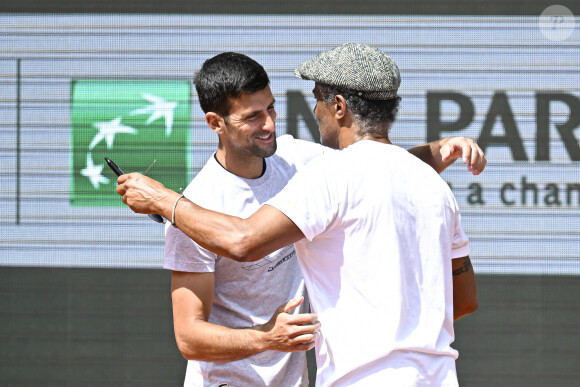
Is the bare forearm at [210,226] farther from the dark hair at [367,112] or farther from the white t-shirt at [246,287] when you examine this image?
the dark hair at [367,112]

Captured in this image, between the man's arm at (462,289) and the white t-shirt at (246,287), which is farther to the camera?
the white t-shirt at (246,287)

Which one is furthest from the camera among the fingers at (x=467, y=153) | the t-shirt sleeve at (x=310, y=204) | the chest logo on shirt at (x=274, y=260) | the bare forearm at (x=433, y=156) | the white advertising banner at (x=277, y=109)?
the white advertising banner at (x=277, y=109)

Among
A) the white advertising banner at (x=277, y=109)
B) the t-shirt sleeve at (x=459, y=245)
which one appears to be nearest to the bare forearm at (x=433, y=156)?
the t-shirt sleeve at (x=459, y=245)

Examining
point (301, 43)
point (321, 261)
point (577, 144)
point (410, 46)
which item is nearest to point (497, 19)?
point (410, 46)

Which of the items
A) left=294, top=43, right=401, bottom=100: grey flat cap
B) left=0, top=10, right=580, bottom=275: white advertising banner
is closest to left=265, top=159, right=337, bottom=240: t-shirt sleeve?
left=294, top=43, right=401, bottom=100: grey flat cap

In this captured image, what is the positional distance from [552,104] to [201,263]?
270cm

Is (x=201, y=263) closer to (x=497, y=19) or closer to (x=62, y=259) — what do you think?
(x=62, y=259)

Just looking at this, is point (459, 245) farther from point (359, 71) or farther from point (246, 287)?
point (246, 287)

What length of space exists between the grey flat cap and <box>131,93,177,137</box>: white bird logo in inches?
87.8

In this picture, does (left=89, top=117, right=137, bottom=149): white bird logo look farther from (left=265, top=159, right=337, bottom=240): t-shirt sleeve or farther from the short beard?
(left=265, top=159, right=337, bottom=240): t-shirt sleeve

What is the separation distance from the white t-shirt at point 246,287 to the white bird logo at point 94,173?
1.93 metres

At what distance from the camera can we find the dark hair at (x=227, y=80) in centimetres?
244

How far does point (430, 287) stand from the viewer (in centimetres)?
192

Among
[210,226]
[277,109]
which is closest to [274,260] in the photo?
[210,226]
